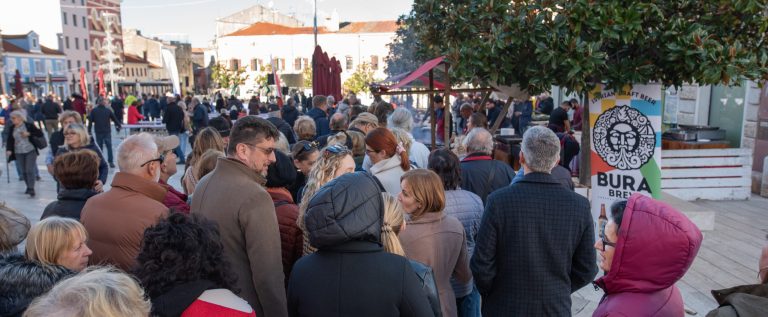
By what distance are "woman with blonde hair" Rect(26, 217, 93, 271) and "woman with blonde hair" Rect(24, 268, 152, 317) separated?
841 millimetres

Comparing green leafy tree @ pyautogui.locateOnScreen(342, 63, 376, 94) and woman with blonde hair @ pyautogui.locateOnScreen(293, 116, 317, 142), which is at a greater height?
green leafy tree @ pyautogui.locateOnScreen(342, 63, 376, 94)

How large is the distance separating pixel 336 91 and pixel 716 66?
1028 cm

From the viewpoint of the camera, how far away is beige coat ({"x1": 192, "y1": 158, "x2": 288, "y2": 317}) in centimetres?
258

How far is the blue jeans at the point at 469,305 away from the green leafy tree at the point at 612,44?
2625 millimetres

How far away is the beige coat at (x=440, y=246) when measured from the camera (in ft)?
9.38

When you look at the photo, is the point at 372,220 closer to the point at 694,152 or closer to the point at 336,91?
the point at 694,152

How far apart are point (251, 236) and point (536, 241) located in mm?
1401

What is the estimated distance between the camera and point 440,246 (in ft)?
9.46

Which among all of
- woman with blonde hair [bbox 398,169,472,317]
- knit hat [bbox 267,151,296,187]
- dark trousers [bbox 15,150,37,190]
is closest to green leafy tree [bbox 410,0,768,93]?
woman with blonde hair [bbox 398,169,472,317]

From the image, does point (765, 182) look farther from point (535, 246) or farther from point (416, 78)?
point (535, 246)

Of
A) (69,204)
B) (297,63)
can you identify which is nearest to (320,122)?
(69,204)

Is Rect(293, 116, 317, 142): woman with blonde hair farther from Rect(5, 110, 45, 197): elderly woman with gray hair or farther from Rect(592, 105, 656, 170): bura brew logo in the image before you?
Rect(5, 110, 45, 197): elderly woman with gray hair

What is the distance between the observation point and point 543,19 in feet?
18.2

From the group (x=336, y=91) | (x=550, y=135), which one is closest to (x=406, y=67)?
(x=336, y=91)
